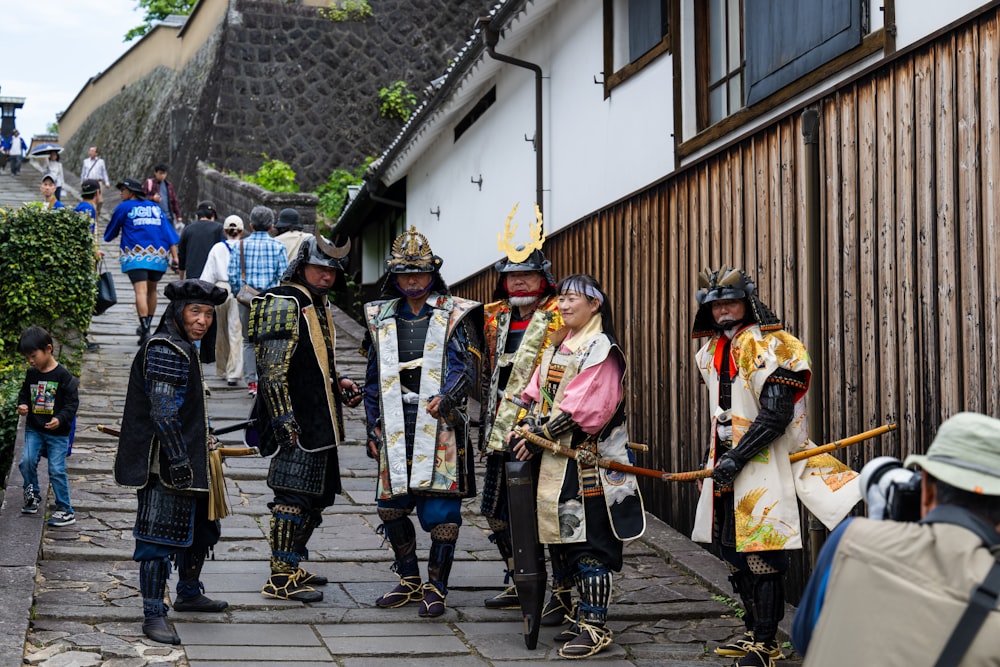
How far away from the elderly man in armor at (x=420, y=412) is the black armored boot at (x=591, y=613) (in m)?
0.85

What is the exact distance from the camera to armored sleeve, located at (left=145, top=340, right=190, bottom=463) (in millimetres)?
6004

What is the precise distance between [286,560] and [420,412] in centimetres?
109

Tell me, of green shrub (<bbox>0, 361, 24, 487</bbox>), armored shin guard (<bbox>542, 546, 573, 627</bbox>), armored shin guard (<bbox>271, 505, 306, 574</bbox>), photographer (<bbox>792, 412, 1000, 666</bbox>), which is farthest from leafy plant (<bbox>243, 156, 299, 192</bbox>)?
photographer (<bbox>792, 412, 1000, 666</bbox>)

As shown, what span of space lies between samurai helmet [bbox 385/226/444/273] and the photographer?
408 cm

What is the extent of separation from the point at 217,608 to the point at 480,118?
9.22 m

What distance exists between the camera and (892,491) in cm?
307

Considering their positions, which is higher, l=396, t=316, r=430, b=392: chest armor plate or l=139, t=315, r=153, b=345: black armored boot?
l=139, t=315, r=153, b=345: black armored boot

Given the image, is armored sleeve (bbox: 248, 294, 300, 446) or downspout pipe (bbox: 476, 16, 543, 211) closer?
armored sleeve (bbox: 248, 294, 300, 446)

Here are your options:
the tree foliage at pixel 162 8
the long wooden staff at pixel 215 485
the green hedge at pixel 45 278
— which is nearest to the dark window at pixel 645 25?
the long wooden staff at pixel 215 485

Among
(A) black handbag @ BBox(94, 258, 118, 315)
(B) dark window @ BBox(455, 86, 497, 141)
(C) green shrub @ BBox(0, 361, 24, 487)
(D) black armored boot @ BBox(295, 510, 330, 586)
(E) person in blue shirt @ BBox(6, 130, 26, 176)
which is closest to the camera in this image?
(D) black armored boot @ BBox(295, 510, 330, 586)

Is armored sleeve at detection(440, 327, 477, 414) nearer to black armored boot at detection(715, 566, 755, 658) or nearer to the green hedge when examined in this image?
black armored boot at detection(715, 566, 755, 658)

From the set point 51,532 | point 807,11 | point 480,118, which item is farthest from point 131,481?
point 480,118

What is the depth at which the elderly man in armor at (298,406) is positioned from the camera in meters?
6.68

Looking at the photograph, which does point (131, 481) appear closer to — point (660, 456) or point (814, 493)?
point (814, 493)
